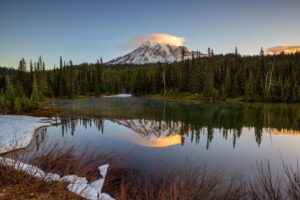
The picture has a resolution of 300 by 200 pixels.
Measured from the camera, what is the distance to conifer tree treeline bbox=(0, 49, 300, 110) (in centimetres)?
5284

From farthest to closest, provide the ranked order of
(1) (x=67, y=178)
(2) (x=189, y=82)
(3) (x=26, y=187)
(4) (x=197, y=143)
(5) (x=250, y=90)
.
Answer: (2) (x=189, y=82)
(5) (x=250, y=90)
(4) (x=197, y=143)
(1) (x=67, y=178)
(3) (x=26, y=187)

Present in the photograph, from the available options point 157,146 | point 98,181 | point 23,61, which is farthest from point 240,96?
point 23,61

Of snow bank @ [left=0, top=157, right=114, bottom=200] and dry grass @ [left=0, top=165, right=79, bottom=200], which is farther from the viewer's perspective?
snow bank @ [left=0, top=157, right=114, bottom=200]

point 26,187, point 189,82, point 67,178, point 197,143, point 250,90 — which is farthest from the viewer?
point 189,82

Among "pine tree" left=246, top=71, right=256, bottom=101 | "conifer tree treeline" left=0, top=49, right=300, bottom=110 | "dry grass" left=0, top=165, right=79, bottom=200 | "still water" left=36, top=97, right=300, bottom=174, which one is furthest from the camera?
"pine tree" left=246, top=71, right=256, bottom=101

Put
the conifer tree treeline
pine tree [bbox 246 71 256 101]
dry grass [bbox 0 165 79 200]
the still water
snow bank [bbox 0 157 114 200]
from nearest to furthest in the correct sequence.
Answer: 1. dry grass [bbox 0 165 79 200]
2. snow bank [bbox 0 157 114 200]
3. the still water
4. the conifer tree treeline
5. pine tree [bbox 246 71 256 101]

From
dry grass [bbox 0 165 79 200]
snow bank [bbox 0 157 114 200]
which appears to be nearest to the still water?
snow bank [bbox 0 157 114 200]

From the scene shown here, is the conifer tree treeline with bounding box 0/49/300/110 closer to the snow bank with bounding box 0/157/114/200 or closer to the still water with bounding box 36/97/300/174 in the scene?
the still water with bounding box 36/97/300/174

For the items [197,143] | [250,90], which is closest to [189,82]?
[250,90]

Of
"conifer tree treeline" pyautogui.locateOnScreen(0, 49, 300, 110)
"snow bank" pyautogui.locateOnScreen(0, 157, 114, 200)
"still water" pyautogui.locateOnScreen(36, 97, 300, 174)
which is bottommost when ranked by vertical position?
"still water" pyautogui.locateOnScreen(36, 97, 300, 174)

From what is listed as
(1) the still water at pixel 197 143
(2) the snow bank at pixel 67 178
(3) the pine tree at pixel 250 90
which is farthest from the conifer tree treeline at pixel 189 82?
(2) the snow bank at pixel 67 178

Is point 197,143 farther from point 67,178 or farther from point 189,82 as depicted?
point 189,82

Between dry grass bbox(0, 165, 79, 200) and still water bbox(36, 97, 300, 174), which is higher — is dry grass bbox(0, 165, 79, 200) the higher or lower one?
the higher one

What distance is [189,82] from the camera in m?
74.3
